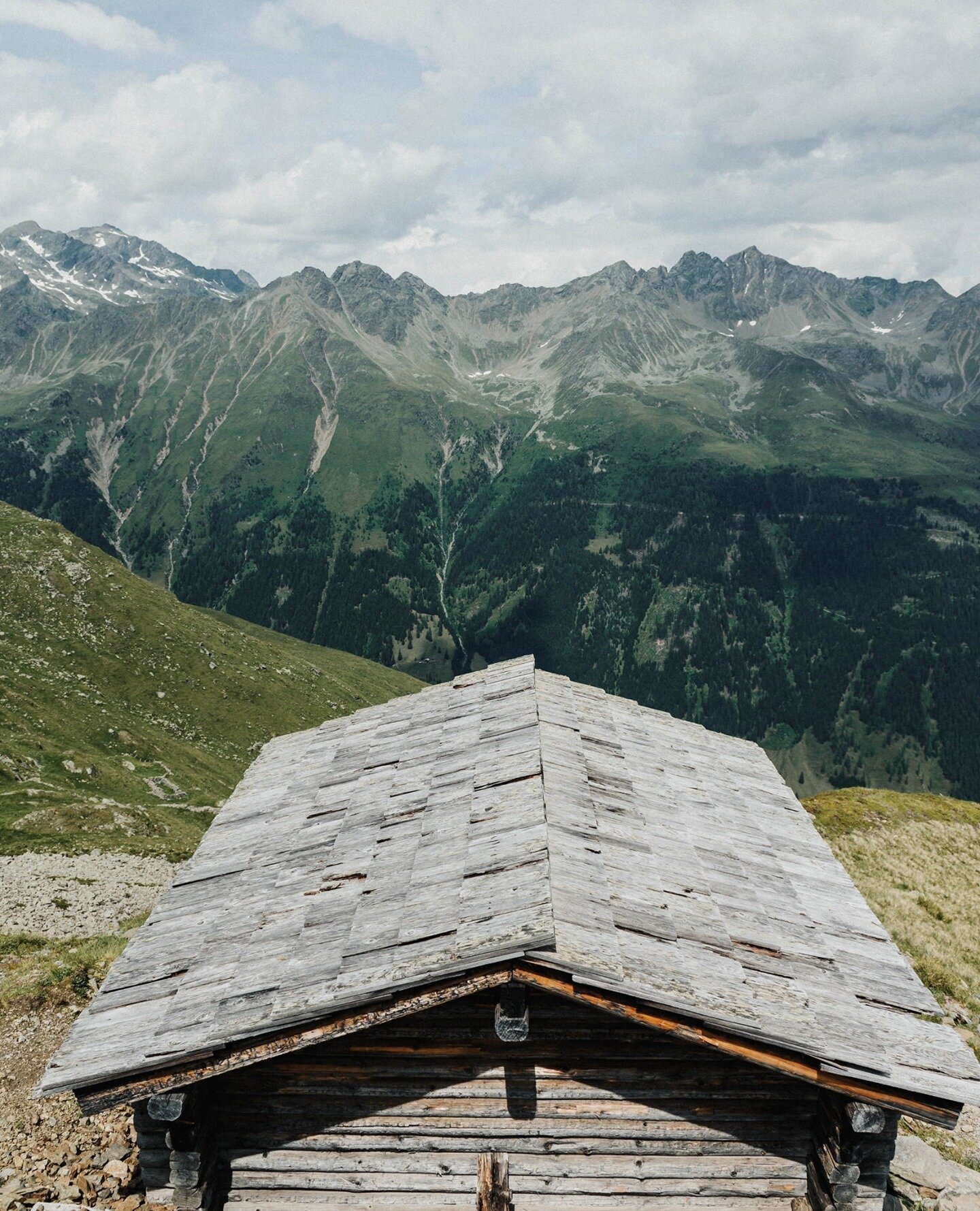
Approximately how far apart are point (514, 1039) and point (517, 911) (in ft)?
5.81

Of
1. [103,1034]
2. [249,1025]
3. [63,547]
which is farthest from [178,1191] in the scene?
[63,547]

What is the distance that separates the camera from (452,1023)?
37.1 ft

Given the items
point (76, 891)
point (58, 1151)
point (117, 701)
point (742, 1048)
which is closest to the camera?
→ point (742, 1048)

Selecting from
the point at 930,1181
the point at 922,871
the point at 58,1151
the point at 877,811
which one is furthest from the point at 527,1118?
the point at 877,811

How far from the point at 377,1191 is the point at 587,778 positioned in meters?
8.16

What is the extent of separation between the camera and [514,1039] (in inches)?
417

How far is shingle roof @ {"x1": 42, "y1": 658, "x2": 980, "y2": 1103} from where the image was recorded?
10.4 m

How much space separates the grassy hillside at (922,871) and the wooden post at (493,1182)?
16797mm

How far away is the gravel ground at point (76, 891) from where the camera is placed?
108 ft

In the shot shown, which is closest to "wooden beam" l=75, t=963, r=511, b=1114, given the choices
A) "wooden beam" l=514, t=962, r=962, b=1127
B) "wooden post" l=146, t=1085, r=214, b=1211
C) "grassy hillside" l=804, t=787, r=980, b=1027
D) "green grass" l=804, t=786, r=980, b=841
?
"wooden post" l=146, t=1085, r=214, b=1211

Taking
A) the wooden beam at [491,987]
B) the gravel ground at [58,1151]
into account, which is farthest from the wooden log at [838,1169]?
the gravel ground at [58,1151]

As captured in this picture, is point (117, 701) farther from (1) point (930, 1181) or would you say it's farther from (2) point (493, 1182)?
(1) point (930, 1181)

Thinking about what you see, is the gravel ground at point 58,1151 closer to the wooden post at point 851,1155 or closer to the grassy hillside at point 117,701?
the wooden post at point 851,1155

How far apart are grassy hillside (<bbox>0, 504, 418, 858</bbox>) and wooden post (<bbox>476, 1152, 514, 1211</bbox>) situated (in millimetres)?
38535
